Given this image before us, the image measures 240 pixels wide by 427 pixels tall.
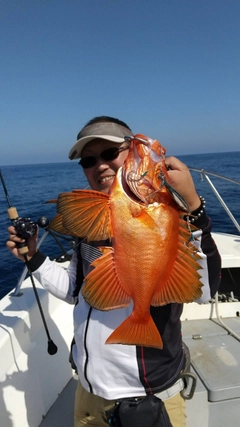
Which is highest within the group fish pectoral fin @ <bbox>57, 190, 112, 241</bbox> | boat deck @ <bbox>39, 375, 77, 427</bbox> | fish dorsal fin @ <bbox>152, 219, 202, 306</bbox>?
fish pectoral fin @ <bbox>57, 190, 112, 241</bbox>

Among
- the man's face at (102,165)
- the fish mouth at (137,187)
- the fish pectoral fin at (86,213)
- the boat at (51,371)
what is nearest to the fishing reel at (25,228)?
the man's face at (102,165)

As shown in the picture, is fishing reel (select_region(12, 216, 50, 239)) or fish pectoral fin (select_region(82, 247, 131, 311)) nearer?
fish pectoral fin (select_region(82, 247, 131, 311))

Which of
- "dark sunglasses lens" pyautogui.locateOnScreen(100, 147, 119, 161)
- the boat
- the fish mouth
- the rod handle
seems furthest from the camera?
the boat

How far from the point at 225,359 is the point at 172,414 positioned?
1.77m

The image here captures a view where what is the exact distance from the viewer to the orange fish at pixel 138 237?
3.72ft

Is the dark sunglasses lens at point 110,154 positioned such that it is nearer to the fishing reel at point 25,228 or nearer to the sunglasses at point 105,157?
the sunglasses at point 105,157

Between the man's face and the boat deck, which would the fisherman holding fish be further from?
the boat deck

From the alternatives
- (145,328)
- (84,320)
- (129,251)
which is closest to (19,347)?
(84,320)

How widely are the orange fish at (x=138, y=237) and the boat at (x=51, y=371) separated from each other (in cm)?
132

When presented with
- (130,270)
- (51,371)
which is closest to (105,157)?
(130,270)

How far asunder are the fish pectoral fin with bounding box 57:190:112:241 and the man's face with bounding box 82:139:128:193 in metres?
0.52

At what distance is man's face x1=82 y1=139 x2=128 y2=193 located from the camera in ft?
5.54

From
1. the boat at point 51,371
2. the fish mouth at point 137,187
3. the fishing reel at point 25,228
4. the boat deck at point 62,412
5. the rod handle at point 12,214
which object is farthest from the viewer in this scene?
the boat deck at point 62,412

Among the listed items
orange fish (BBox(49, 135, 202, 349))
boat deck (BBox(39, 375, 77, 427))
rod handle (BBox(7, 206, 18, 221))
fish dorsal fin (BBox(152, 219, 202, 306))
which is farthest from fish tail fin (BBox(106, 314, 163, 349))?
boat deck (BBox(39, 375, 77, 427))
